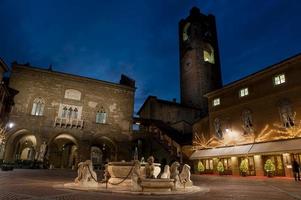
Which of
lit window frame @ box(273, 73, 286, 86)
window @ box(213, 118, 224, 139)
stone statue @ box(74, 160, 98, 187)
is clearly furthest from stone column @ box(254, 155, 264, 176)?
stone statue @ box(74, 160, 98, 187)

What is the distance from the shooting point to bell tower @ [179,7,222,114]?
43.7 m

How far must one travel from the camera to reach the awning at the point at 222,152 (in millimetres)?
21453

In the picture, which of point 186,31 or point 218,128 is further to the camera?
point 186,31

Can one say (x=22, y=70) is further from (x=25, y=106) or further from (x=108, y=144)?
(x=108, y=144)

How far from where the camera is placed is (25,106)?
26312 millimetres

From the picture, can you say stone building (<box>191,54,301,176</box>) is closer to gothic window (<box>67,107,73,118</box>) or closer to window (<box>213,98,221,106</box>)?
window (<box>213,98,221,106</box>)

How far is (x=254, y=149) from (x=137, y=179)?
50.3 feet

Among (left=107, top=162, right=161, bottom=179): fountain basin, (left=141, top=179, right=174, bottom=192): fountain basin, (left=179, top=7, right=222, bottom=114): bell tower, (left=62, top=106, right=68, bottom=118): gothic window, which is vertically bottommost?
(left=141, top=179, right=174, bottom=192): fountain basin

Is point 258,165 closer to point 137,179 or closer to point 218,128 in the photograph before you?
point 218,128

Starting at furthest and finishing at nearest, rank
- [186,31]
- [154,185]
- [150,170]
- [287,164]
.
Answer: [186,31], [287,164], [150,170], [154,185]

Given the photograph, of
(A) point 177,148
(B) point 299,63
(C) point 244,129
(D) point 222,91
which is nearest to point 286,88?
(B) point 299,63

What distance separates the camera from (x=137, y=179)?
8867 mm

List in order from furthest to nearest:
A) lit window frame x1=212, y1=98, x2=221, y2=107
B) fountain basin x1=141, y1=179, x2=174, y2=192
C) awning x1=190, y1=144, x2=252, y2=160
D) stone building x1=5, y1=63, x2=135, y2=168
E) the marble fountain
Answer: lit window frame x1=212, y1=98, x2=221, y2=107 < stone building x1=5, y1=63, x2=135, y2=168 < awning x1=190, y1=144, x2=252, y2=160 < the marble fountain < fountain basin x1=141, y1=179, x2=174, y2=192

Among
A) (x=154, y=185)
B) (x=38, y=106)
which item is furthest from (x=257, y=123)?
(x=38, y=106)
